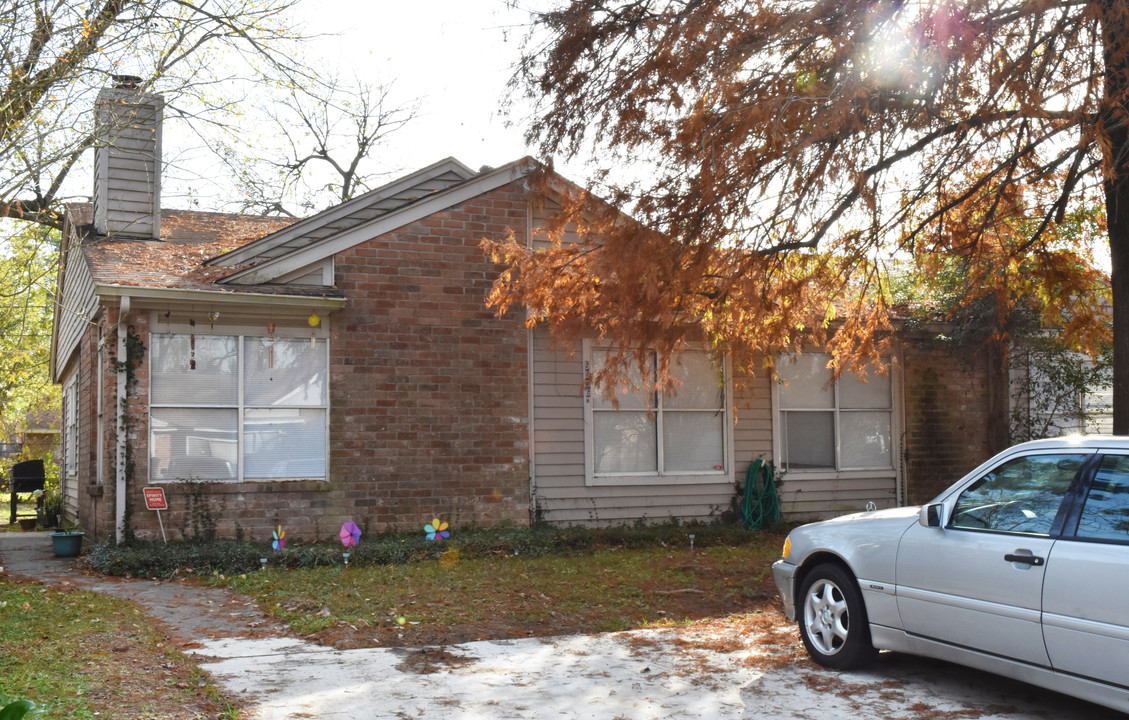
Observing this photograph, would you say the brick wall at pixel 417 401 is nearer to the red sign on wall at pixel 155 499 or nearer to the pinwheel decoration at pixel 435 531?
the pinwheel decoration at pixel 435 531

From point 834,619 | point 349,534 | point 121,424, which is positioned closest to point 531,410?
point 349,534

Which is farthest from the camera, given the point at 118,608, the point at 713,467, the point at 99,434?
the point at 713,467

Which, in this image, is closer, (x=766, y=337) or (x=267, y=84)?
(x=766, y=337)

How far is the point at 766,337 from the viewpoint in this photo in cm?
969

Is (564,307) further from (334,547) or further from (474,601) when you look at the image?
(334,547)

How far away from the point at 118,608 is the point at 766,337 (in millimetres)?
6454

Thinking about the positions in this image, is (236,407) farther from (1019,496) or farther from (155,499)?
(1019,496)

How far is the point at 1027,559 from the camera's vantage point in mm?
4895

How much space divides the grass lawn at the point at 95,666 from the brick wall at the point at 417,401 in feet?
10.4

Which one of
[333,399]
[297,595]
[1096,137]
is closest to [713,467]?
[333,399]

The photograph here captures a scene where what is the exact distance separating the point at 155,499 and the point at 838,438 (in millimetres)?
9486

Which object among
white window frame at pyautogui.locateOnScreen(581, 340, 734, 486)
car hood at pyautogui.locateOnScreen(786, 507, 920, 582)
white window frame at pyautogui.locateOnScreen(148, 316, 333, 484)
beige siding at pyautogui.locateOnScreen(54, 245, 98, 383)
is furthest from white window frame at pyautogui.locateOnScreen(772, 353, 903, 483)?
beige siding at pyautogui.locateOnScreen(54, 245, 98, 383)

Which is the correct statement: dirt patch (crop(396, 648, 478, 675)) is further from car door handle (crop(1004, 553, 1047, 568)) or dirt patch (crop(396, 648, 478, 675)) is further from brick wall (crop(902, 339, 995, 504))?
brick wall (crop(902, 339, 995, 504))

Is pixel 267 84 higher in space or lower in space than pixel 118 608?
higher
